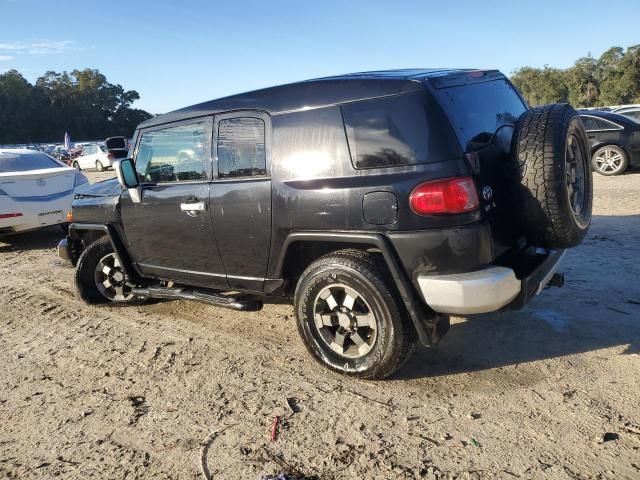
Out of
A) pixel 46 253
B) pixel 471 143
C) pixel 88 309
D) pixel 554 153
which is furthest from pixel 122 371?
pixel 46 253

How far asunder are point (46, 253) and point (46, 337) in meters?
3.82

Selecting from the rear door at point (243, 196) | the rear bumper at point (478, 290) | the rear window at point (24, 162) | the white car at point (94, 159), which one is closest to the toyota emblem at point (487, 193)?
the rear bumper at point (478, 290)

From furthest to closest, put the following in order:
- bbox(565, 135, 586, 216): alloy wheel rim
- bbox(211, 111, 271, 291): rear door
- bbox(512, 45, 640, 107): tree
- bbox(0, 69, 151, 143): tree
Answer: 1. bbox(0, 69, 151, 143): tree
2. bbox(512, 45, 640, 107): tree
3. bbox(211, 111, 271, 291): rear door
4. bbox(565, 135, 586, 216): alloy wheel rim

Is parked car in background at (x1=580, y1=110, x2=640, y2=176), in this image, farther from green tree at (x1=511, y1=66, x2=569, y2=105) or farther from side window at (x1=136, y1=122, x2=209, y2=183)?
green tree at (x1=511, y1=66, x2=569, y2=105)

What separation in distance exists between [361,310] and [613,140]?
10.0 metres

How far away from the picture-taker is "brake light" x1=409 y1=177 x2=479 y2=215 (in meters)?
2.74

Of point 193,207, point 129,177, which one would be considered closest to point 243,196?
point 193,207

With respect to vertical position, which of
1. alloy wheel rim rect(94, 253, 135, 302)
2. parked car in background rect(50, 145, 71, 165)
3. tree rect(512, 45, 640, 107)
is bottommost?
alloy wheel rim rect(94, 253, 135, 302)

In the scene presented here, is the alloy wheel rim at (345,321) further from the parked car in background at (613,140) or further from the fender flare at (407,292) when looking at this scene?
the parked car in background at (613,140)

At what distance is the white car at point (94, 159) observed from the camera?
26703mm

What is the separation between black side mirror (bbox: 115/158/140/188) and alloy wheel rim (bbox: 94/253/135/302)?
100 centimetres

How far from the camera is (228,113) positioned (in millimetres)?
3699

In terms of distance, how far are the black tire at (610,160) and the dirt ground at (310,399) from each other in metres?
7.33

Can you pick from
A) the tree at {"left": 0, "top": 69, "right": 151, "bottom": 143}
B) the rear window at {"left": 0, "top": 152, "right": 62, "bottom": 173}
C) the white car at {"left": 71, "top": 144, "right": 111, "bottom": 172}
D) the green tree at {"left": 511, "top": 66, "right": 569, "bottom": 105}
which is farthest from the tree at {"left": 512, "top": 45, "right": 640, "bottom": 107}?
the tree at {"left": 0, "top": 69, "right": 151, "bottom": 143}
